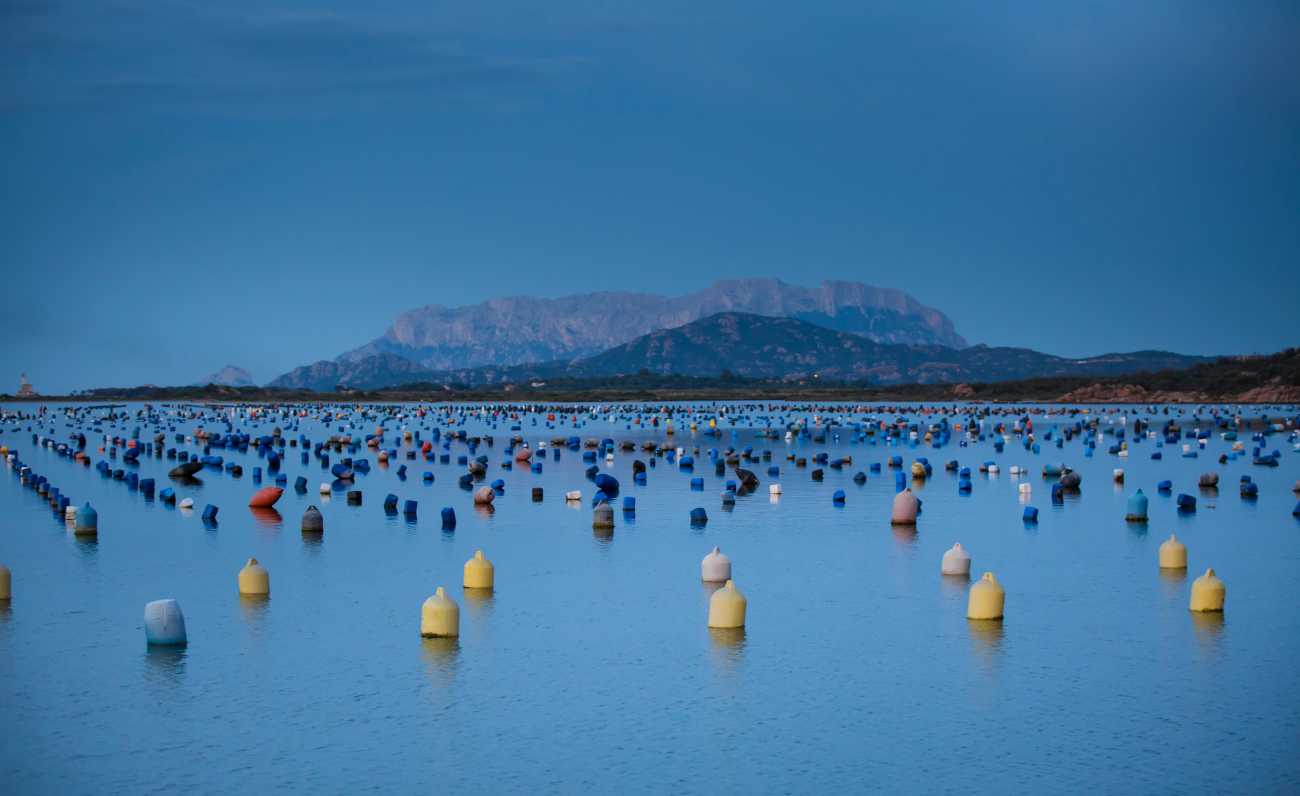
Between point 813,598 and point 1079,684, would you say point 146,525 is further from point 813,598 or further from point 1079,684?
point 1079,684

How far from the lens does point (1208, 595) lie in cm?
3528

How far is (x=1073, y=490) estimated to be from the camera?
234 ft

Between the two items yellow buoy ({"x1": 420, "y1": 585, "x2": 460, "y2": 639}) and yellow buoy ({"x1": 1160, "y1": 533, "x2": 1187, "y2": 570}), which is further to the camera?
yellow buoy ({"x1": 1160, "y1": 533, "x2": 1187, "y2": 570})

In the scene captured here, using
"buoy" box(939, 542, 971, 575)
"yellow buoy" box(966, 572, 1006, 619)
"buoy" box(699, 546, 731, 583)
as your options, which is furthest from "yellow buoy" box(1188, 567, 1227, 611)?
"buoy" box(699, 546, 731, 583)

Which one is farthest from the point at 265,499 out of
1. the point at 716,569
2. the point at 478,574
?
the point at 716,569

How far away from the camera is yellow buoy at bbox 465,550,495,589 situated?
1531 inches

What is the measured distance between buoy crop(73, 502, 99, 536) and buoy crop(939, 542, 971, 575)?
1286 inches

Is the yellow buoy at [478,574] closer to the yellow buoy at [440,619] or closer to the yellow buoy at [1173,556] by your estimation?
the yellow buoy at [440,619]

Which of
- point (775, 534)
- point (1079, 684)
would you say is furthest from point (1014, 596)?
point (775, 534)

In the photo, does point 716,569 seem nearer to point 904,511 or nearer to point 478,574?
point 478,574

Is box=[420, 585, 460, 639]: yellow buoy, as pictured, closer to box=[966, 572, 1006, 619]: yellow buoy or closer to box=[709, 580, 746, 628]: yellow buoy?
box=[709, 580, 746, 628]: yellow buoy

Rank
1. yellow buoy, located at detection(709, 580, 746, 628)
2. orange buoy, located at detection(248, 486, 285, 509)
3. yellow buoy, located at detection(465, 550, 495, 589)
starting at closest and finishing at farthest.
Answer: yellow buoy, located at detection(709, 580, 746, 628) < yellow buoy, located at detection(465, 550, 495, 589) < orange buoy, located at detection(248, 486, 285, 509)

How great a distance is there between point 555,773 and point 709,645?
31.9 ft

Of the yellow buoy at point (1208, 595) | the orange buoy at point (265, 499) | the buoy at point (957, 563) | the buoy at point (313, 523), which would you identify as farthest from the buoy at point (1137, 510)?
the orange buoy at point (265, 499)
